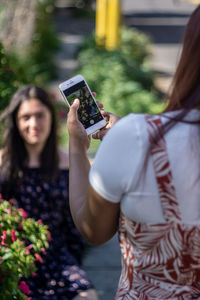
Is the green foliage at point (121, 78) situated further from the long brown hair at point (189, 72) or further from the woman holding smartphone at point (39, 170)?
the long brown hair at point (189, 72)

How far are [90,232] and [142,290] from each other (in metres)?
0.21

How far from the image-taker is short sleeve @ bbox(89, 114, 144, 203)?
1.27 meters

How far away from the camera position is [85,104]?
192 cm

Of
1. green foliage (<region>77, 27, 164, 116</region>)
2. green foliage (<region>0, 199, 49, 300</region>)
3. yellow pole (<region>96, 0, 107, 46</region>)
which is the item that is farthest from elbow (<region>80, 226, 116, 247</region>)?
yellow pole (<region>96, 0, 107, 46</region>)

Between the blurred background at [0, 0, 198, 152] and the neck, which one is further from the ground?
the neck

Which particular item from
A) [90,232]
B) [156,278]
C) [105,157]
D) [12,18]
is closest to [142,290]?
[156,278]

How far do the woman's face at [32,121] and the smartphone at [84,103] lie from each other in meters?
1.14

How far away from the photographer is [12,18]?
699cm

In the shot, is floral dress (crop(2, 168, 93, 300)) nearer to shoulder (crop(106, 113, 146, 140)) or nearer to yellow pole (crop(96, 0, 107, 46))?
shoulder (crop(106, 113, 146, 140))

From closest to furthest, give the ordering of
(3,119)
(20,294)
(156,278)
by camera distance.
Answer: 1. (156,278)
2. (20,294)
3. (3,119)

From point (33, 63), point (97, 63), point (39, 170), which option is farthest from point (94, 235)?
point (33, 63)

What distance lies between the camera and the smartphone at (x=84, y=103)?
72.2 inches

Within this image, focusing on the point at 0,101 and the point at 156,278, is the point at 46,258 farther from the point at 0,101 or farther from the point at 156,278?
the point at 156,278

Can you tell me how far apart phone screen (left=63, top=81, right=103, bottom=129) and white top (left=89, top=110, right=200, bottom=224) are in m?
0.55
